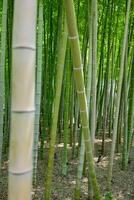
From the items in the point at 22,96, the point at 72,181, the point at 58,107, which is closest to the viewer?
the point at 22,96

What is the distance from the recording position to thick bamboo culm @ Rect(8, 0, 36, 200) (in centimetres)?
95

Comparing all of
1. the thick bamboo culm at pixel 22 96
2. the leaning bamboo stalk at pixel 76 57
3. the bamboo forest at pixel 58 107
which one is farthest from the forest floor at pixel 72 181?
the thick bamboo culm at pixel 22 96

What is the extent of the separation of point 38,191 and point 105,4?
2.73m

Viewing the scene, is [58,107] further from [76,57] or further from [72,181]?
[72,181]

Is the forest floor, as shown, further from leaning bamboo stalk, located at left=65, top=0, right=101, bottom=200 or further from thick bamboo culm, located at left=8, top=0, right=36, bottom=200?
thick bamboo culm, located at left=8, top=0, right=36, bottom=200

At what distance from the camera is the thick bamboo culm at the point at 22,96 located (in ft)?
3.10

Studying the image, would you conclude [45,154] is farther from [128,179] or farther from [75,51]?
[75,51]

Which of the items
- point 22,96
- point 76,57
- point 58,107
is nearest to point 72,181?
point 58,107

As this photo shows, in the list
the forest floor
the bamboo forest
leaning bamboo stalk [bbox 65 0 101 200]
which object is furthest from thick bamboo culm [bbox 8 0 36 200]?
the forest floor

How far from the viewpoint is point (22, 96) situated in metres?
0.96

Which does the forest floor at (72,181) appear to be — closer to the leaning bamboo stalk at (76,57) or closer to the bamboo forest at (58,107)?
the bamboo forest at (58,107)

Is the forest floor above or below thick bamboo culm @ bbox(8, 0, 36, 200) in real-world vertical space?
below

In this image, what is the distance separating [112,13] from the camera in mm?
4230

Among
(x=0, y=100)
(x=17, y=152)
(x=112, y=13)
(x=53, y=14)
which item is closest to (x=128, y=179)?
(x=0, y=100)
